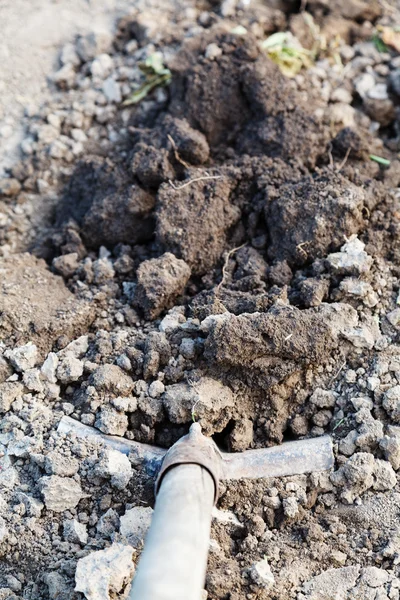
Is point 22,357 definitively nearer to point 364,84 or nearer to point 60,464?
point 60,464

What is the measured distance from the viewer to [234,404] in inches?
125

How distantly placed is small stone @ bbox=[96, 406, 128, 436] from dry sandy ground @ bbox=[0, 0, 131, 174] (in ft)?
6.47

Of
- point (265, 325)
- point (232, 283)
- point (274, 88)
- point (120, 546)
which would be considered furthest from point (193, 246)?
point (120, 546)

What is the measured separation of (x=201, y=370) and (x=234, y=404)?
0.21 m

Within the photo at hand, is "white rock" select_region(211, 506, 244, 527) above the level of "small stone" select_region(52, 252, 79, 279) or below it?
below

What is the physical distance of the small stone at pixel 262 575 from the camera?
2.75 metres

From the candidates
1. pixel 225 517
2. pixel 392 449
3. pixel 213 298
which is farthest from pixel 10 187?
pixel 392 449

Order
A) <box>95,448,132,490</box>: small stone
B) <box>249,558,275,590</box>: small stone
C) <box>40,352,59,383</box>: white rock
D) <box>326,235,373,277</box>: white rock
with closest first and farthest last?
<box>249,558,275,590</box>: small stone → <box>95,448,132,490</box>: small stone → <box>40,352,59,383</box>: white rock → <box>326,235,373,277</box>: white rock

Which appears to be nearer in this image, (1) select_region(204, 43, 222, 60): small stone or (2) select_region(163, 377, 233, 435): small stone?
(2) select_region(163, 377, 233, 435): small stone

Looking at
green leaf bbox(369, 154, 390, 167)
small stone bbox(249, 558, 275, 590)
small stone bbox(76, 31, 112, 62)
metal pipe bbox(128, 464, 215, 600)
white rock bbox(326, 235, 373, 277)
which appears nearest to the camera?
metal pipe bbox(128, 464, 215, 600)

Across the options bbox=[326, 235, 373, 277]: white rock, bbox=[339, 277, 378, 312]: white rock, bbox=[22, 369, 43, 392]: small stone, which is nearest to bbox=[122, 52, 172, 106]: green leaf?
bbox=[326, 235, 373, 277]: white rock

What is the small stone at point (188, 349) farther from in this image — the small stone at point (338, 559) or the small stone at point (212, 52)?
the small stone at point (212, 52)

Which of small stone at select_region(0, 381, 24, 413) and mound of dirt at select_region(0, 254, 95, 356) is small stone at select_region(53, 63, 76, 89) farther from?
small stone at select_region(0, 381, 24, 413)

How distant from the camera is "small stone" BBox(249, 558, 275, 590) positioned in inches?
108
